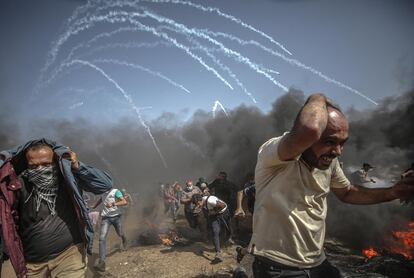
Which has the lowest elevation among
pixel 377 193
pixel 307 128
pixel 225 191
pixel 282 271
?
pixel 225 191

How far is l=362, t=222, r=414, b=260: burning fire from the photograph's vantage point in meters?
7.82

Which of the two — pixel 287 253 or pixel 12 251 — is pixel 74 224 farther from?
pixel 287 253

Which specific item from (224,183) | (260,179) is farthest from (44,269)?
(224,183)

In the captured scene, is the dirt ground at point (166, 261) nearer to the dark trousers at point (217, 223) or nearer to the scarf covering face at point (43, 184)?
the dark trousers at point (217, 223)

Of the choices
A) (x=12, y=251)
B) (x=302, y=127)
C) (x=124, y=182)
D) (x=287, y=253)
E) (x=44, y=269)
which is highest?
(x=302, y=127)

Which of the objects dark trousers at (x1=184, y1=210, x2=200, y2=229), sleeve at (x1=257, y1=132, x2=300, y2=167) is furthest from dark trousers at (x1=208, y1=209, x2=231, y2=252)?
sleeve at (x1=257, y1=132, x2=300, y2=167)

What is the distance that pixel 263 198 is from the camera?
209cm

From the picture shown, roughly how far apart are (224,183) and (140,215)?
12.3m

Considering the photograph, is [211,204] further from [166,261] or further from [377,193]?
[377,193]

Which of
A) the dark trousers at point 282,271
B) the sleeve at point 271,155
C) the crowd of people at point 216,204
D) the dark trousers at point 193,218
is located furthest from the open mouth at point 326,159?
the dark trousers at point 193,218

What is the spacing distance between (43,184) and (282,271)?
270 cm

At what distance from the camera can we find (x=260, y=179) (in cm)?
214

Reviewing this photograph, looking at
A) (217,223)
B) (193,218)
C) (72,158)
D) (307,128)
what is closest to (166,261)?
(217,223)

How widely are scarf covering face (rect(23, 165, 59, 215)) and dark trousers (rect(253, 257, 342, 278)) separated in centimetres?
237
